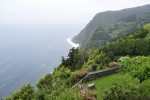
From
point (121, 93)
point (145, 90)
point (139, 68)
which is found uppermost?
point (139, 68)

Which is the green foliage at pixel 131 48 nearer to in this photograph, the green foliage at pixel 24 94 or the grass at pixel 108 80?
the grass at pixel 108 80

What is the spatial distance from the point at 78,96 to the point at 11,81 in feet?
361

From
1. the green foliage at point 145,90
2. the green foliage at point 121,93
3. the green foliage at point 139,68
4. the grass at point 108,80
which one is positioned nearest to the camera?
the green foliage at point 121,93

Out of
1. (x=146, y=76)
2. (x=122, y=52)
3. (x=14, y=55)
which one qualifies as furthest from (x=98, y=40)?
(x=146, y=76)

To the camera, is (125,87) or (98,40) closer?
(125,87)

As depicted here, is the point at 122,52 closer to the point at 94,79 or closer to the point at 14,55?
the point at 94,79

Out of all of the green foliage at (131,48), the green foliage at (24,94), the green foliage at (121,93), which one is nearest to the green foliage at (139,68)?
the green foliage at (121,93)

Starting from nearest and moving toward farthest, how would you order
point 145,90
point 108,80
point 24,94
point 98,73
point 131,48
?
point 145,90, point 108,80, point 98,73, point 24,94, point 131,48

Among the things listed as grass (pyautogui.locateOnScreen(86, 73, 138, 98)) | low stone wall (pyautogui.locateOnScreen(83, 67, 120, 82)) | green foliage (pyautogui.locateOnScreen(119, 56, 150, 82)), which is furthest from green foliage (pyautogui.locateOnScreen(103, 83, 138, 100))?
low stone wall (pyautogui.locateOnScreen(83, 67, 120, 82))

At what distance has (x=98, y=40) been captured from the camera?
195875 mm

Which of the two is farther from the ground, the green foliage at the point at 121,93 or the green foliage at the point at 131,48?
the green foliage at the point at 121,93

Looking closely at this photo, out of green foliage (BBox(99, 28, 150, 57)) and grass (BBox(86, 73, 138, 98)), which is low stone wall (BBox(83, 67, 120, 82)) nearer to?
grass (BBox(86, 73, 138, 98))

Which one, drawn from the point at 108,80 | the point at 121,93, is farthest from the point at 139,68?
the point at 108,80

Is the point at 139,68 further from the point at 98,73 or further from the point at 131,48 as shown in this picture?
the point at 131,48
